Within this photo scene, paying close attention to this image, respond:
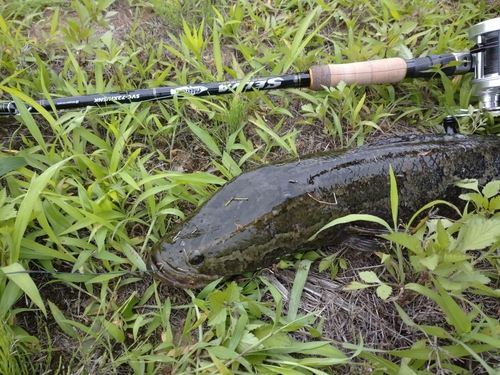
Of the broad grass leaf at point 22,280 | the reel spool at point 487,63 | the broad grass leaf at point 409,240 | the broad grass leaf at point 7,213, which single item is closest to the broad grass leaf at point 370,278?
the broad grass leaf at point 409,240

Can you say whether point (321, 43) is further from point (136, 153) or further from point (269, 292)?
point (269, 292)

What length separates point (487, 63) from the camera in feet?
→ 10.3

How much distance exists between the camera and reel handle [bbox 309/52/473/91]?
322 centimetres

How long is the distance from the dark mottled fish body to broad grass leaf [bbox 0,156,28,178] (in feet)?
3.98

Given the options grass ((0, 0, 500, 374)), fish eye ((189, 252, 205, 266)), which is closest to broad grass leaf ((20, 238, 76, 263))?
grass ((0, 0, 500, 374))

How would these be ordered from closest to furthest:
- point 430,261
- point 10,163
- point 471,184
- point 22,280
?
1. point 430,261
2. point 22,280
3. point 471,184
4. point 10,163

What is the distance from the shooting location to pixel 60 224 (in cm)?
262

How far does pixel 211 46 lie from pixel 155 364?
3.00 m

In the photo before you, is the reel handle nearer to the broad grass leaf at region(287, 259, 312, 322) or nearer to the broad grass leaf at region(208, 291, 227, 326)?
the broad grass leaf at region(287, 259, 312, 322)

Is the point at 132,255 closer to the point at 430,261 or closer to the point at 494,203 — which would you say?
the point at 430,261

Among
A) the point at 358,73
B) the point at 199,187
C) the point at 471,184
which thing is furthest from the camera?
the point at 358,73

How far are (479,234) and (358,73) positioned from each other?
1.83m

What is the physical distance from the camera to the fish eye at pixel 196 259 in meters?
2.40

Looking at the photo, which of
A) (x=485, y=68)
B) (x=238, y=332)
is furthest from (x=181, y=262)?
(x=485, y=68)
